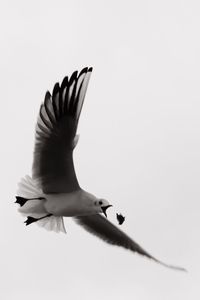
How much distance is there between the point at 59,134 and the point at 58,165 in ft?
1.95

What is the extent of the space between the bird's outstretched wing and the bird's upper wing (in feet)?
5.46

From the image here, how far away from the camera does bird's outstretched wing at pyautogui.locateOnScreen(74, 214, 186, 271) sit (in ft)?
57.2

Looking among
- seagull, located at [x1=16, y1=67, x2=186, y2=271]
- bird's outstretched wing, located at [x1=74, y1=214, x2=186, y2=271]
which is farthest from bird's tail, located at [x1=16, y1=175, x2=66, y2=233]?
bird's outstretched wing, located at [x1=74, y1=214, x2=186, y2=271]

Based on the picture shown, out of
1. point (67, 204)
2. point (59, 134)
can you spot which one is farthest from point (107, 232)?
point (59, 134)

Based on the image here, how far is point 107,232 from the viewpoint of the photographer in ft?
57.5

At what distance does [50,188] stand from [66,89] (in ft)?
5.81

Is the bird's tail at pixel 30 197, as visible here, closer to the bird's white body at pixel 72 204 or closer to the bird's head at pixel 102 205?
the bird's white body at pixel 72 204

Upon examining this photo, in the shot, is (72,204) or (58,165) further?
(58,165)

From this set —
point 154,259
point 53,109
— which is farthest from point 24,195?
point 154,259

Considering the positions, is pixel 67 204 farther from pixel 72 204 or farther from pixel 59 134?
pixel 59 134

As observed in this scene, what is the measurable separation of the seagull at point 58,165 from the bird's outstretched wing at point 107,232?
1.08m

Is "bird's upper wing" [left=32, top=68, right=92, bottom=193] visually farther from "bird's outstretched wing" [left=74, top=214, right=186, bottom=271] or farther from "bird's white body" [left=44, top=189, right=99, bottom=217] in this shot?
"bird's outstretched wing" [left=74, top=214, right=186, bottom=271]

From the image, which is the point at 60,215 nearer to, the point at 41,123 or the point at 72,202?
the point at 72,202

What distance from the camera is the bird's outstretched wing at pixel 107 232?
57.2ft
